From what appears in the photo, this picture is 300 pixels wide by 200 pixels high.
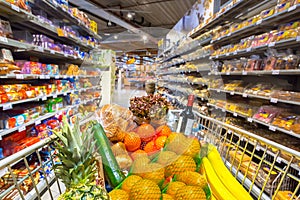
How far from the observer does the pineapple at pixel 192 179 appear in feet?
2.33

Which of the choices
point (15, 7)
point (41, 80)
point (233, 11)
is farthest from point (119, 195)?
point (233, 11)

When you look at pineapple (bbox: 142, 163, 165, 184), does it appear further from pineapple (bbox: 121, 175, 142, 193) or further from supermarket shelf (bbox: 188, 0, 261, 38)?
supermarket shelf (bbox: 188, 0, 261, 38)

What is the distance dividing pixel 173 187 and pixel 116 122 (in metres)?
0.47

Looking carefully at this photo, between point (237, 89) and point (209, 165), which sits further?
point (237, 89)

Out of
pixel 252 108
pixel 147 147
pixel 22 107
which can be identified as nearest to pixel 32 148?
pixel 147 147

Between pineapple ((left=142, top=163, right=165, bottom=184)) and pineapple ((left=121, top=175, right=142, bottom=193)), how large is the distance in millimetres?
40

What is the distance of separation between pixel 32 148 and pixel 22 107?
2.08 metres

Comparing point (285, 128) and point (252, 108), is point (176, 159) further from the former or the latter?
point (252, 108)

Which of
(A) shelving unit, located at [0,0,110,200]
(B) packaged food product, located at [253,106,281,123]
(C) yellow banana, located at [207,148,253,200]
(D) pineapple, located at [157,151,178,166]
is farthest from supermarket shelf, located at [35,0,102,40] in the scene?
(B) packaged food product, located at [253,106,281,123]

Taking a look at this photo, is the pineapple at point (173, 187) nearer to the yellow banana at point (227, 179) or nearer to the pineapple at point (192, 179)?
the pineapple at point (192, 179)

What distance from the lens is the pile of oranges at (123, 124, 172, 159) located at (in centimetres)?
93

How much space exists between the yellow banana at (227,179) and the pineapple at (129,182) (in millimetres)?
439

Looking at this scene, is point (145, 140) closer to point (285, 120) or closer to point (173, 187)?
point (173, 187)

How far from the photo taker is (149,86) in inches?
173
